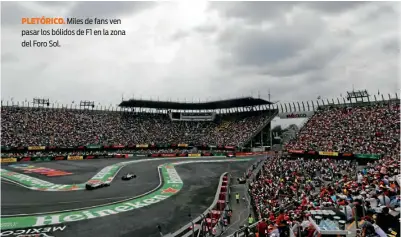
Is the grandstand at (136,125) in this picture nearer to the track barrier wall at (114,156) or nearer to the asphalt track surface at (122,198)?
the track barrier wall at (114,156)

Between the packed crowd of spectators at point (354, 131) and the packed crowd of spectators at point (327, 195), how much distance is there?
990cm

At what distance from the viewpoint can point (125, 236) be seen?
59.0 feet

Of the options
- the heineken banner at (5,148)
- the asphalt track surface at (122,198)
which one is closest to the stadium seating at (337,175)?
the asphalt track surface at (122,198)

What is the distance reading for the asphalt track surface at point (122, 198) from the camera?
63.4ft

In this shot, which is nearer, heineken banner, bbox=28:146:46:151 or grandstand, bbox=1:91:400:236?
grandstand, bbox=1:91:400:236

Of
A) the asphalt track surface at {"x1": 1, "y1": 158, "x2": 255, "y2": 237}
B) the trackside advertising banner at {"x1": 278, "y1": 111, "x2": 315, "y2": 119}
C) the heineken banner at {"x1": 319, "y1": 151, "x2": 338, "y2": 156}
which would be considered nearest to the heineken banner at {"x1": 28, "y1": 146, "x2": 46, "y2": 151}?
the asphalt track surface at {"x1": 1, "y1": 158, "x2": 255, "y2": 237}

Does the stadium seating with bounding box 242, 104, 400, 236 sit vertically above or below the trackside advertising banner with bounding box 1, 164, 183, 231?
above

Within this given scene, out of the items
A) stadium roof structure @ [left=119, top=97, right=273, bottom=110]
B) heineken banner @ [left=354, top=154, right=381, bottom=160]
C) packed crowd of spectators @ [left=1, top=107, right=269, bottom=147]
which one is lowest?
heineken banner @ [left=354, top=154, right=381, bottom=160]

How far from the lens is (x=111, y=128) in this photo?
250ft

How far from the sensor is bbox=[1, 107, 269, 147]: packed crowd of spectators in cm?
6419

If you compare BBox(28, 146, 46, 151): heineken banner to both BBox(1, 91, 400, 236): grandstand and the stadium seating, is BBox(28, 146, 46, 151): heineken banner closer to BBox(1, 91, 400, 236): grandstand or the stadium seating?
BBox(1, 91, 400, 236): grandstand

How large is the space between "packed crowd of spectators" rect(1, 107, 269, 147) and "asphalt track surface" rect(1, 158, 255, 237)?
2902 cm

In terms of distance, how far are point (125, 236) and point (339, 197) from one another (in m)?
12.8

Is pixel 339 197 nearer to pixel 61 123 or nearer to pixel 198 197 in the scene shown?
pixel 198 197
